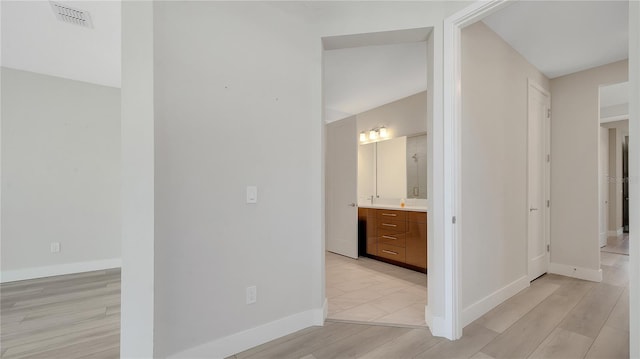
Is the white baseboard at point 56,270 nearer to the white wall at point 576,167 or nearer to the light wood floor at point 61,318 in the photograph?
the light wood floor at point 61,318

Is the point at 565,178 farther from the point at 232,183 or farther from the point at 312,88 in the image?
the point at 232,183

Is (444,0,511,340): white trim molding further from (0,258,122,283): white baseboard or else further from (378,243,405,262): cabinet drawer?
(0,258,122,283): white baseboard

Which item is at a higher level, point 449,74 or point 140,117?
point 449,74

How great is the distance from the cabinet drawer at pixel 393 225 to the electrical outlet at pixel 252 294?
243 cm

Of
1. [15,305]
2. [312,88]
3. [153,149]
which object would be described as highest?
[312,88]

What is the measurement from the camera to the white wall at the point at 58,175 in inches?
134

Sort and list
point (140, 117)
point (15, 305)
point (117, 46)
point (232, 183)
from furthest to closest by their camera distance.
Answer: point (117, 46) < point (15, 305) < point (232, 183) < point (140, 117)

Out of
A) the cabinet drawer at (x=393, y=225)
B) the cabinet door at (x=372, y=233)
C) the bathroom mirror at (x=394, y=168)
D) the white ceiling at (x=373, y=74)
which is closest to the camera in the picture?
the white ceiling at (x=373, y=74)

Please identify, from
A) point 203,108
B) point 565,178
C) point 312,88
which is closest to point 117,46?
point 203,108

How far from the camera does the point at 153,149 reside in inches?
61.2

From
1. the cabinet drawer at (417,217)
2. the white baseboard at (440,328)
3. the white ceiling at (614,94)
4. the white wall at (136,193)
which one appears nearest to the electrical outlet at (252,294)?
the white wall at (136,193)

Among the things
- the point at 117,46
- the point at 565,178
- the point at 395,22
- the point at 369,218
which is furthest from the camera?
the point at 369,218

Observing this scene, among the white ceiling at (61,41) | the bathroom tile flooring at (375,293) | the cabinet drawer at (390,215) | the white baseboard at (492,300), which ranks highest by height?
the white ceiling at (61,41)

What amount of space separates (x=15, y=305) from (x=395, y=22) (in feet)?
14.1
